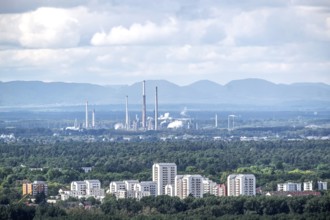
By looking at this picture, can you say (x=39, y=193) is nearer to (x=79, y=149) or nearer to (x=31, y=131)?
(x=79, y=149)

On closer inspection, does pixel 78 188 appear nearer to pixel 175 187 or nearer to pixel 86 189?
pixel 86 189

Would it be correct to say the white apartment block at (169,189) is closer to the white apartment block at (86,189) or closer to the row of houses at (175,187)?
the row of houses at (175,187)

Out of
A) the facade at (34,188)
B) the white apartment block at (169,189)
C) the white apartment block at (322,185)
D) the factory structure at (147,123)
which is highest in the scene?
the factory structure at (147,123)

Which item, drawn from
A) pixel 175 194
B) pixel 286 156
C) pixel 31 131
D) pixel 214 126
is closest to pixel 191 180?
pixel 175 194

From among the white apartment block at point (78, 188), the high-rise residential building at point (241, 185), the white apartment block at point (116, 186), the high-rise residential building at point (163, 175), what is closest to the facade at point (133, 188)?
the white apartment block at point (116, 186)

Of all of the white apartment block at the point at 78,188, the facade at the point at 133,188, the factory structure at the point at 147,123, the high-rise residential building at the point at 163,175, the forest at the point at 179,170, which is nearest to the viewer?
the forest at the point at 179,170

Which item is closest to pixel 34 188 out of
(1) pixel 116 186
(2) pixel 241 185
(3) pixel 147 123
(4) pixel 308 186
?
(1) pixel 116 186
